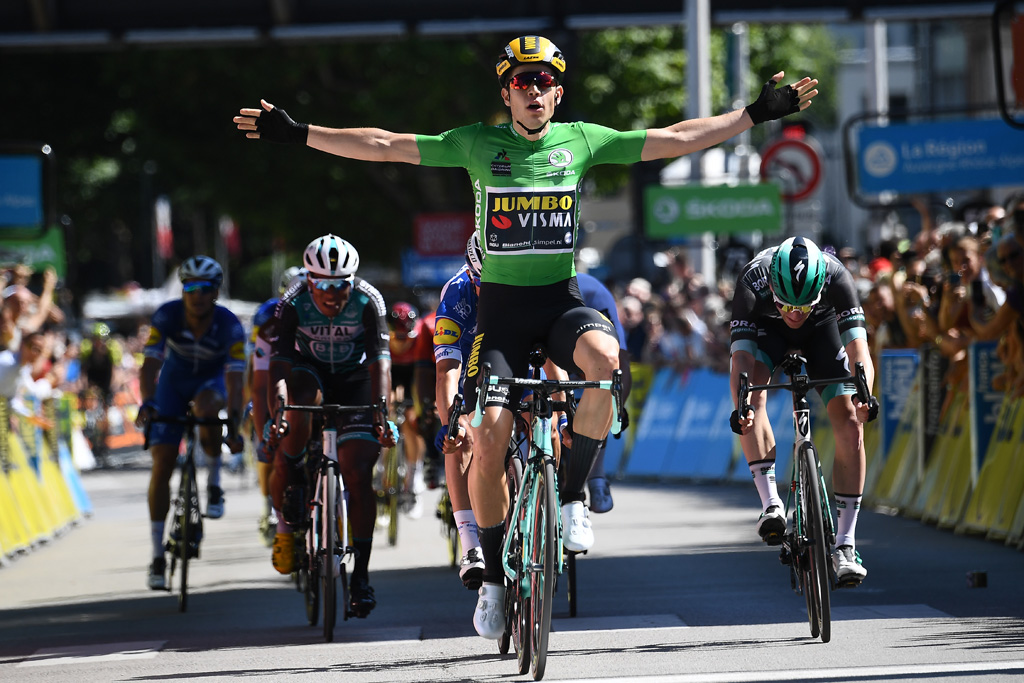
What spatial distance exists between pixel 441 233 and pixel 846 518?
22716 mm

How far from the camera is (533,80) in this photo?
755 cm

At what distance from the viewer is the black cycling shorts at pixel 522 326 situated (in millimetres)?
7449

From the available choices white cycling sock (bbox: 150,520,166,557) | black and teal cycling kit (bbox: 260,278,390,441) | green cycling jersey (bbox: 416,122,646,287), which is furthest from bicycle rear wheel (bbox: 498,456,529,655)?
white cycling sock (bbox: 150,520,166,557)

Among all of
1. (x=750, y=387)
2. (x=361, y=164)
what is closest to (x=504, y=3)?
(x=750, y=387)

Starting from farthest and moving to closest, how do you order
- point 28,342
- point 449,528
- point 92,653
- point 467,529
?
point 28,342
point 449,528
point 92,653
point 467,529

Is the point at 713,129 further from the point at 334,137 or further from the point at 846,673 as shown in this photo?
the point at 846,673

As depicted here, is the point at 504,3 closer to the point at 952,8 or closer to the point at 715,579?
the point at 952,8

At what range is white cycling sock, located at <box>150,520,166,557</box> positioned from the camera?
452 inches

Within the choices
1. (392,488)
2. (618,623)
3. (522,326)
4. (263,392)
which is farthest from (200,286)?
(522,326)

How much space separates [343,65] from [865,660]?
100 ft

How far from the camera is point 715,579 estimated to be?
11117 mm

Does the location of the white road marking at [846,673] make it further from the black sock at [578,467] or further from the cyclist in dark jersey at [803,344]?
the cyclist in dark jersey at [803,344]

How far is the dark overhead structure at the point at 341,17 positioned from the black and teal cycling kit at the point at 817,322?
24.8ft

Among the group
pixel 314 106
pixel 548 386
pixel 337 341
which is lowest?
pixel 548 386
